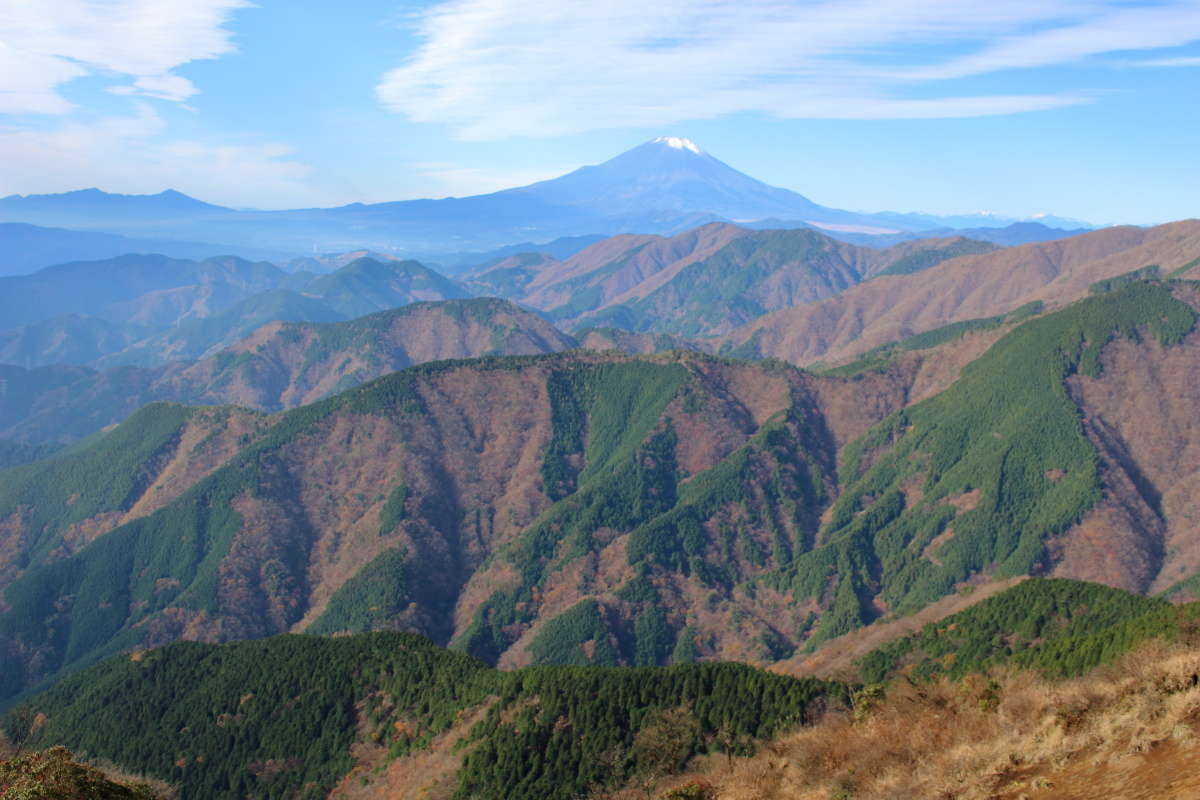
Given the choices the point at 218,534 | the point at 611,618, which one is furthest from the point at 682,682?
the point at 218,534

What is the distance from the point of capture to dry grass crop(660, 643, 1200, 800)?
108ft

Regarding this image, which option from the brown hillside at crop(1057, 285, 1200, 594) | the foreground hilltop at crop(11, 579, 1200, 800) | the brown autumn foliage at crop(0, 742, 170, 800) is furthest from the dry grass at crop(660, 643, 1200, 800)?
the brown hillside at crop(1057, 285, 1200, 594)

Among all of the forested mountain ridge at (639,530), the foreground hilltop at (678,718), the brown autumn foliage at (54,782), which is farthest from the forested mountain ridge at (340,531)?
the brown autumn foliage at (54,782)

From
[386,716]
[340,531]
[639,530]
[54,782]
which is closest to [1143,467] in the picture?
[639,530]

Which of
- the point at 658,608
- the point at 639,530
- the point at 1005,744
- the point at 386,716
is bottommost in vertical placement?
the point at 658,608

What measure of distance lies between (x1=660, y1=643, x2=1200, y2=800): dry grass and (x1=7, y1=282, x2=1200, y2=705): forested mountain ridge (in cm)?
9102

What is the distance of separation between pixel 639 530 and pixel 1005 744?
133041 mm

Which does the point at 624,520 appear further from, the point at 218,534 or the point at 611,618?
the point at 218,534

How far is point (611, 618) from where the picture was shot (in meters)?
149

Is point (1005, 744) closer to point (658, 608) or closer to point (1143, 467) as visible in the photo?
point (658, 608)

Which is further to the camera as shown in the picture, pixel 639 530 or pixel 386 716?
pixel 639 530

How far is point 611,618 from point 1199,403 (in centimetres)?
13546

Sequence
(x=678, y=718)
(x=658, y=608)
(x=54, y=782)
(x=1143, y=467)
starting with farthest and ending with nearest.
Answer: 1. (x=1143, y=467)
2. (x=658, y=608)
3. (x=678, y=718)
4. (x=54, y=782)

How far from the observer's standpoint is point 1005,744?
37.7 m
